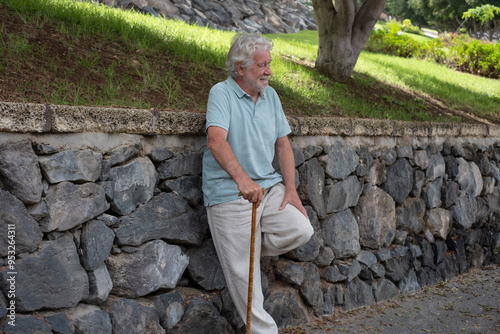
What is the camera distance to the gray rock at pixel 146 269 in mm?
3205

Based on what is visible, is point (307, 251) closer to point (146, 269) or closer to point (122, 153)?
point (146, 269)

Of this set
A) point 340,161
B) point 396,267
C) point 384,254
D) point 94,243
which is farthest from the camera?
point 396,267

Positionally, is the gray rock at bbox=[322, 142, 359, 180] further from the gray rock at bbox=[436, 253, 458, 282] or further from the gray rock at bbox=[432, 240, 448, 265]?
the gray rock at bbox=[436, 253, 458, 282]

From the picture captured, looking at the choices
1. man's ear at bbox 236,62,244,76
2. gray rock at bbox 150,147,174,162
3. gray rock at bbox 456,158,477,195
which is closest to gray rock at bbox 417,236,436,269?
gray rock at bbox 456,158,477,195

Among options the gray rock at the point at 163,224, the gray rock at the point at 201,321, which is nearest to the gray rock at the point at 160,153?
the gray rock at the point at 163,224

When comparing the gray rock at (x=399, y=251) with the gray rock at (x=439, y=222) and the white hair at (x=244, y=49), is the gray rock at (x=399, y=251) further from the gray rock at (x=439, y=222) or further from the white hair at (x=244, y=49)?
the white hair at (x=244, y=49)

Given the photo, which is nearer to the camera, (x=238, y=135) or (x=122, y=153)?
(x=122, y=153)

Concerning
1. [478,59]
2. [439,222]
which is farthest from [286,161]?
[478,59]

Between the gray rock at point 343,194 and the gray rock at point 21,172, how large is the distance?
263 centimetres

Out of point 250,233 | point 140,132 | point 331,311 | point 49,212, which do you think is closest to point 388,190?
point 331,311

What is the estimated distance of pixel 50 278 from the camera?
287cm

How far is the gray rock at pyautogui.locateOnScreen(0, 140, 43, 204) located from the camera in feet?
8.85

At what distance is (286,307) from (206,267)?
917 millimetres

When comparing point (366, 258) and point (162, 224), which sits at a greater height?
point (162, 224)
